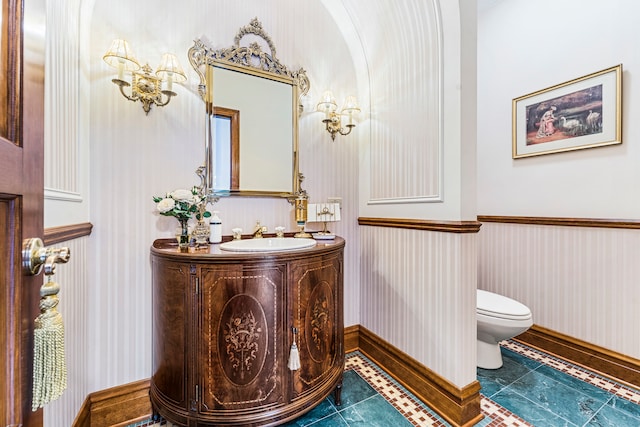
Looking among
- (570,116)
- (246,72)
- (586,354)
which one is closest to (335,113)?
(246,72)

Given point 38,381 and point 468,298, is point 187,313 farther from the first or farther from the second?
point 468,298

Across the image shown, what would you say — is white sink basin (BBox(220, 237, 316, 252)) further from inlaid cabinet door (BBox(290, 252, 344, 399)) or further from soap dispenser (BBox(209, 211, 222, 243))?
inlaid cabinet door (BBox(290, 252, 344, 399))

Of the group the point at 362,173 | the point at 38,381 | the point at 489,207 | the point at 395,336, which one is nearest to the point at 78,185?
the point at 38,381

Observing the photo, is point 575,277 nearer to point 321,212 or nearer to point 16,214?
point 321,212

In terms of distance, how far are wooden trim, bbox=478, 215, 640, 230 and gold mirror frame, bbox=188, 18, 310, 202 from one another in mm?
1801

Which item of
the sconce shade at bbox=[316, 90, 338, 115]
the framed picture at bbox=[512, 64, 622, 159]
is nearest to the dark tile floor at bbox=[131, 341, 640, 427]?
the framed picture at bbox=[512, 64, 622, 159]

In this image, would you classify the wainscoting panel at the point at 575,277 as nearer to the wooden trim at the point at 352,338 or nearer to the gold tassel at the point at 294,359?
the wooden trim at the point at 352,338

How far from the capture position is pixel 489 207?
2.59 m

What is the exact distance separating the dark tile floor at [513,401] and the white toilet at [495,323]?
0.09 m

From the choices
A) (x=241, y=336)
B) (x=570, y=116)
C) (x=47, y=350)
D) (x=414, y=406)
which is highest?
(x=570, y=116)

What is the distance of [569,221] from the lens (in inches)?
79.0

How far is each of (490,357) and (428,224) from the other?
3.71ft

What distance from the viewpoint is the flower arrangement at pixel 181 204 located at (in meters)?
1.41

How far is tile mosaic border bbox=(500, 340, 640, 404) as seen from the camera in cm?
165
